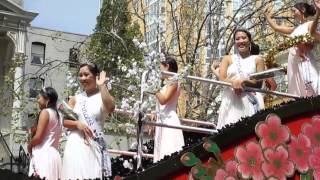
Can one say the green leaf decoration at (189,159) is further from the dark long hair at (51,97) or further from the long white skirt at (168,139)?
the dark long hair at (51,97)

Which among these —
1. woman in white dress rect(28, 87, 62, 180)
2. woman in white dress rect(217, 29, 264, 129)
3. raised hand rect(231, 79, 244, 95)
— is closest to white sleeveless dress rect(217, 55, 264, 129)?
woman in white dress rect(217, 29, 264, 129)

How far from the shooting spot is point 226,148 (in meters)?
4.15

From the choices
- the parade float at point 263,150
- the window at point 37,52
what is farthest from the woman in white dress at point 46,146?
the window at point 37,52

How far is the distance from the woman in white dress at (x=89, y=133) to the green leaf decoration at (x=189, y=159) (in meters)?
Result: 0.98

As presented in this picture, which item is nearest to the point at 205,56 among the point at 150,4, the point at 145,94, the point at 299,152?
the point at 150,4

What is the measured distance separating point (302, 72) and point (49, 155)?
233cm

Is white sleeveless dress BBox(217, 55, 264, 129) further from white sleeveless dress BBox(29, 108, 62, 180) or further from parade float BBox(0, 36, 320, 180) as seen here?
white sleeveless dress BBox(29, 108, 62, 180)

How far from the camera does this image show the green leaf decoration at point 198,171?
4.11m

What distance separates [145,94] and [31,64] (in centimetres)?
2752

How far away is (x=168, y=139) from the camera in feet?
18.3

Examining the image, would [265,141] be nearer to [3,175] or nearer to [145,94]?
[145,94]

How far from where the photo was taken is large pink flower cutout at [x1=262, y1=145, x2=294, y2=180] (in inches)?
155

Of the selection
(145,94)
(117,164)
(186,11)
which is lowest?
(117,164)

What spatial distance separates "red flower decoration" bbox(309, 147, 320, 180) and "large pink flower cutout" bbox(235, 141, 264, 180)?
319 millimetres
